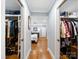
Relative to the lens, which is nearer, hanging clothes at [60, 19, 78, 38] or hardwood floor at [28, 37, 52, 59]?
hanging clothes at [60, 19, 78, 38]

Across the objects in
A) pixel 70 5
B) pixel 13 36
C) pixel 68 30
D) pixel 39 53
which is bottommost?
pixel 39 53

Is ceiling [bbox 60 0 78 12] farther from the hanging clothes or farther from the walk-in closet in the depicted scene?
the hanging clothes

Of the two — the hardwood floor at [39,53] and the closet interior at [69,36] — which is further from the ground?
the closet interior at [69,36]

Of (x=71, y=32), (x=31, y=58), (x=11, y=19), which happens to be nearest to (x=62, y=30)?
(x=71, y=32)

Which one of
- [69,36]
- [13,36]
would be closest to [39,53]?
[13,36]

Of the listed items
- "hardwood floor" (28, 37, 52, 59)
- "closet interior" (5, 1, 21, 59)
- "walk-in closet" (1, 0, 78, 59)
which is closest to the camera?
"walk-in closet" (1, 0, 78, 59)

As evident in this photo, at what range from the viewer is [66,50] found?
5.00 metres

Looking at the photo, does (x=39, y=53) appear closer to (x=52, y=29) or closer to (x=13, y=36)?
(x=52, y=29)

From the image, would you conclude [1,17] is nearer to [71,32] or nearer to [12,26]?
[71,32]

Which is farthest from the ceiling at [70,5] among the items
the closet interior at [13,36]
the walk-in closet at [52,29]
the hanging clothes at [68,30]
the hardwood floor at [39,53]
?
the hardwood floor at [39,53]

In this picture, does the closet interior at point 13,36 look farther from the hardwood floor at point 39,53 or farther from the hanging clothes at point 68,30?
the hanging clothes at point 68,30

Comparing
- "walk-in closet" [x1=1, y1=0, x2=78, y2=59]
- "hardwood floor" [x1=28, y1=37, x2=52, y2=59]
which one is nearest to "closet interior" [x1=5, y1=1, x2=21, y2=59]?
"walk-in closet" [x1=1, y1=0, x2=78, y2=59]

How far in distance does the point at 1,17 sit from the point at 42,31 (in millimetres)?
15647

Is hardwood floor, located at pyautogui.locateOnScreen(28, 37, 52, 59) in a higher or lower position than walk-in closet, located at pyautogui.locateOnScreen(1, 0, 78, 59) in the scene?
lower
